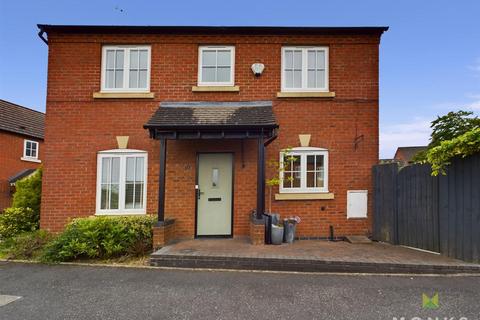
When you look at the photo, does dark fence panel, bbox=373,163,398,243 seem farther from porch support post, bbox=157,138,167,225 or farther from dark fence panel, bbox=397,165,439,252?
porch support post, bbox=157,138,167,225

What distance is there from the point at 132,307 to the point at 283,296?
2187 millimetres

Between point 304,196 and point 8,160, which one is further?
point 8,160

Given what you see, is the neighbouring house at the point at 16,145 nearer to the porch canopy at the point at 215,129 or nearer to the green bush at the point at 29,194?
the green bush at the point at 29,194

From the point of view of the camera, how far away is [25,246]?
260 inches

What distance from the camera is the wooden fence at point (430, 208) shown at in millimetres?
5453

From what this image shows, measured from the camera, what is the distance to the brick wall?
14.8 m

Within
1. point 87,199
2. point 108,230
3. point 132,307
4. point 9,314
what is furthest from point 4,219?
point 132,307

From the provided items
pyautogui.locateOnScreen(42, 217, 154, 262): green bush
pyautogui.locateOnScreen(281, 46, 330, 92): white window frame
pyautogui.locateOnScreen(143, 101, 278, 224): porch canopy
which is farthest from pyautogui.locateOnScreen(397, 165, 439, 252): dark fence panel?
pyautogui.locateOnScreen(42, 217, 154, 262): green bush

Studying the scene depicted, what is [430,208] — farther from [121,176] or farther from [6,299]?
[6,299]

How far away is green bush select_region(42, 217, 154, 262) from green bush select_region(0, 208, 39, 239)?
256 centimetres

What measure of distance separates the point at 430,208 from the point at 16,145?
19.1m

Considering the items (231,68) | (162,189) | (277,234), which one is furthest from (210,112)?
(277,234)

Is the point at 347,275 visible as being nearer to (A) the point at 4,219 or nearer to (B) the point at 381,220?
(B) the point at 381,220

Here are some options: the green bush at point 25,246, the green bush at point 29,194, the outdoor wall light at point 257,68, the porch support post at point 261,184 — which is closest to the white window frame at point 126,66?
the outdoor wall light at point 257,68
